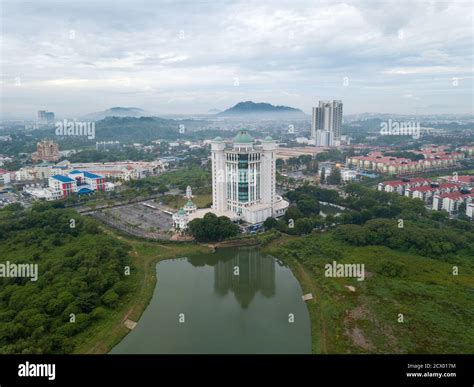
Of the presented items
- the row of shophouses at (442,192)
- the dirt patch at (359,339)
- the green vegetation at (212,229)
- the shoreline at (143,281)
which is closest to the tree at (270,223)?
the shoreline at (143,281)

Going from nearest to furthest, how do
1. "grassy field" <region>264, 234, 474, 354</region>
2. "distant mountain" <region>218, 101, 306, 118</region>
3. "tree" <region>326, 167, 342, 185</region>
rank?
"grassy field" <region>264, 234, 474, 354</region> → "tree" <region>326, 167, 342, 185</region> → "distant mountain" <region>218, 101, 306, 118</region>

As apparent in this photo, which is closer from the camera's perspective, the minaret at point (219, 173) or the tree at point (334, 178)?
the minaret at point (219, 173)

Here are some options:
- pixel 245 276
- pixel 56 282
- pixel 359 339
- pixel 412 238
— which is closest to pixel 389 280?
pixel 412 238

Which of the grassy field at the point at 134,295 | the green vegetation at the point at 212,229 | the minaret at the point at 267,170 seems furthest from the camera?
the minaret at the point at 267,170

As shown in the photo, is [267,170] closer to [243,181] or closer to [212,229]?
[243,181]

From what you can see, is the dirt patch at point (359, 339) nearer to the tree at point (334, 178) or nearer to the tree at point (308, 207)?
the tree at point (308, 207)

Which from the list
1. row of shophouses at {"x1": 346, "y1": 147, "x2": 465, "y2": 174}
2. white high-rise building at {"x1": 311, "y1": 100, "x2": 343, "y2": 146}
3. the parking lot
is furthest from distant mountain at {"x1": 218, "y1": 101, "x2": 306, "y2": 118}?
the parking lot

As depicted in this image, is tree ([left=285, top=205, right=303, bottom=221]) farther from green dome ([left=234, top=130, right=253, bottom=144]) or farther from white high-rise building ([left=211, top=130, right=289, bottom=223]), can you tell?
green dome ([left=234, top=130, right=253, bottom=144])
